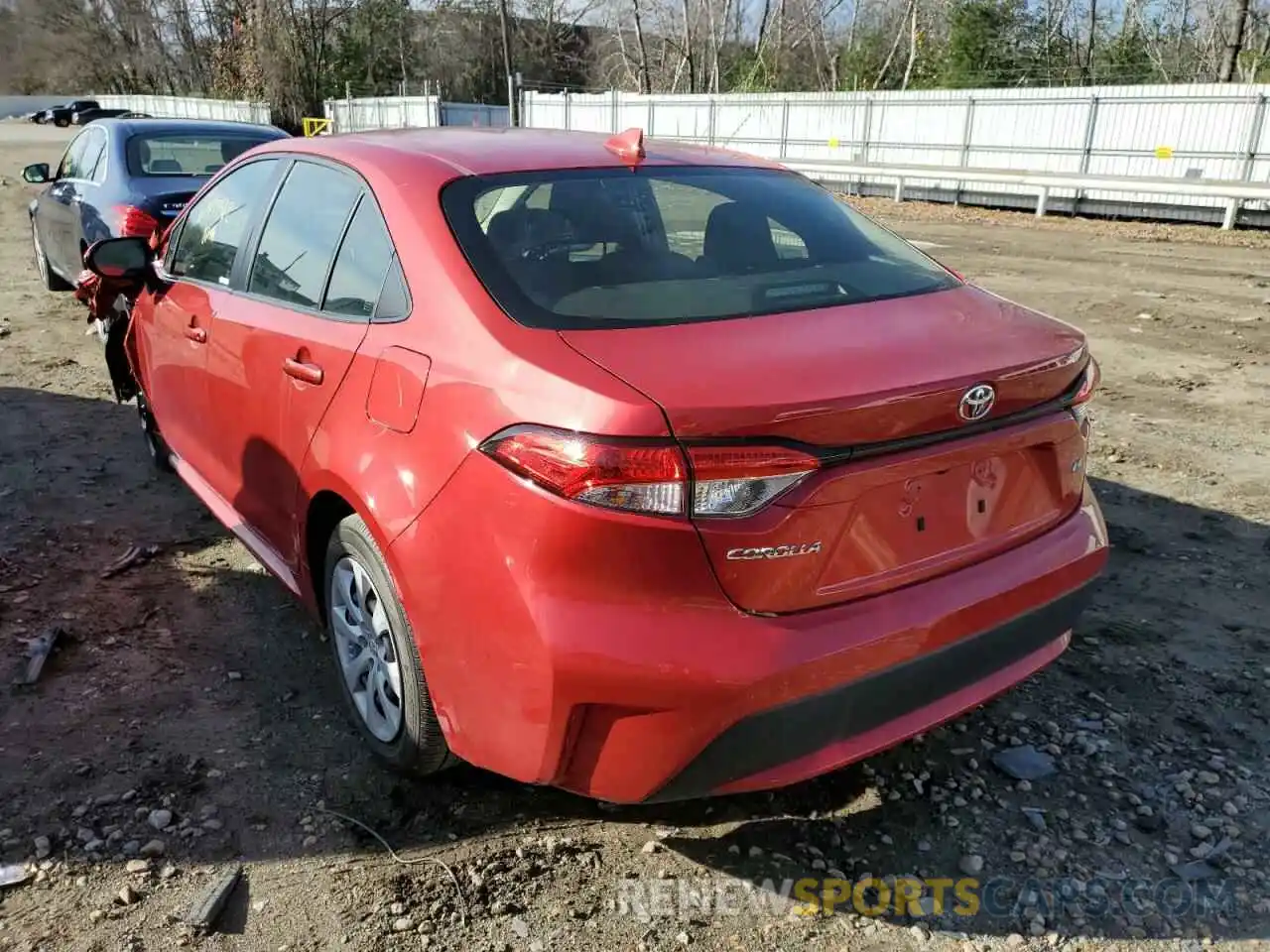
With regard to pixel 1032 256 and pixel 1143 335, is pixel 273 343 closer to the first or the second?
pixel 1143 335

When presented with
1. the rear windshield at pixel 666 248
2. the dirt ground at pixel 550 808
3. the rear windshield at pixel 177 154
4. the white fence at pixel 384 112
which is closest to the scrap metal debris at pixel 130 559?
the dirt ground at pixel 550 808

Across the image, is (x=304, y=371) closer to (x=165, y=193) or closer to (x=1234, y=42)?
(x=165, y=193)

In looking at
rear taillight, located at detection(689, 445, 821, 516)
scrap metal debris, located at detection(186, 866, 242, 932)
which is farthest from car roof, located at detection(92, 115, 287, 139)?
rear taillight, located at detection(689, 445, 821, 516)

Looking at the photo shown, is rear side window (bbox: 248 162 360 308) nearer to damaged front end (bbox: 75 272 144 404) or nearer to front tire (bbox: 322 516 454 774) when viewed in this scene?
front tire (bbox: 322 516 454 774)

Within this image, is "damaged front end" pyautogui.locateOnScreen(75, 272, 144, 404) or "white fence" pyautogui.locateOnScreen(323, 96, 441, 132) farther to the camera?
"white fence" pyautogui.locateOnScreen(323, 96, 441, 132)

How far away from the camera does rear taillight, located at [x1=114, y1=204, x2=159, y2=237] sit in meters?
7.12

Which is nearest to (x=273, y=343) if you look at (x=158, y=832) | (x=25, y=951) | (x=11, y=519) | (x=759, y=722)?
(x=158, y=832)

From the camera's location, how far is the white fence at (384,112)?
31.0 metres

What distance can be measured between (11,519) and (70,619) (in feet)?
3.96

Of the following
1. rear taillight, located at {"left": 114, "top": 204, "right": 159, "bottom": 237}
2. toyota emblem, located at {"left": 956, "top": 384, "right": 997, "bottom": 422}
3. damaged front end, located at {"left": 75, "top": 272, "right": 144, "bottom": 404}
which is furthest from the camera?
rear taillight, located at {"left": 114, "top": 204, "right": 159, "bottom": 237}

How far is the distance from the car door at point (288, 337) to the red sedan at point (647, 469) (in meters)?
0.02

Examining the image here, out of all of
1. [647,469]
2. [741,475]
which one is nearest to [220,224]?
[647,469]

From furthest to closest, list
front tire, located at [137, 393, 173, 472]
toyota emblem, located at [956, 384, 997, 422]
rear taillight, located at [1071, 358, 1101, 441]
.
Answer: front tire, located at [137, 393, 173, 472] → rear taillight, located at [1071, 358, 1101, 441] → toyota emblem, located at [956, 384, 997, 422]

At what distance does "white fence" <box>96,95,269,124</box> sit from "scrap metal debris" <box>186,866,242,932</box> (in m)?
39.3
